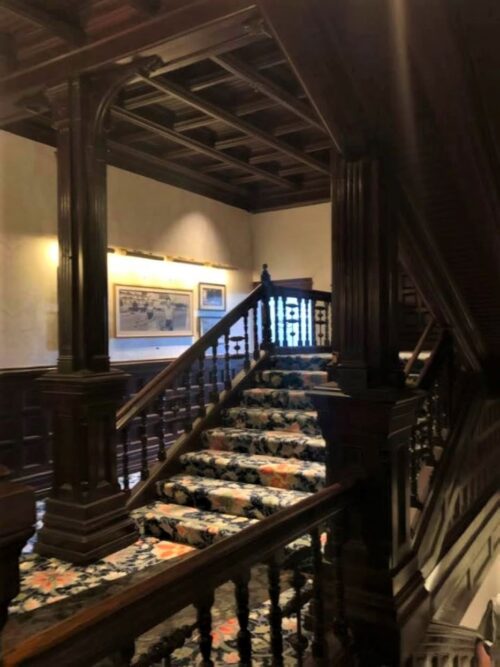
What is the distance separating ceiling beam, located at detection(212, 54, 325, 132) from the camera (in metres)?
3.62

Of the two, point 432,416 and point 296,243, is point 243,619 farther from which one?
point 296,243

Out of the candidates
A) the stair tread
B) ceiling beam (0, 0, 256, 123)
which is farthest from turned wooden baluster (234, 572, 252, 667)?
ceiling beam (0, 0, 256, 123)

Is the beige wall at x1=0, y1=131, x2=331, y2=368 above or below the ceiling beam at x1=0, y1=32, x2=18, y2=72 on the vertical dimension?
below

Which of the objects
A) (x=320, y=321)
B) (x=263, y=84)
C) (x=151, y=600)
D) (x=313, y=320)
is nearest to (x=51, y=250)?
(x=263, y=84)

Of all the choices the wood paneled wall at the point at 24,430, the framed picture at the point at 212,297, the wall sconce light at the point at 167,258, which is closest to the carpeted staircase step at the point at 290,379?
the wood paneled wall at the point at 24,430

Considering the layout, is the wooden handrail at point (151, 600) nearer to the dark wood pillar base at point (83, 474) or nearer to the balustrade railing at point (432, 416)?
the balustrade railing at point (432, 416)

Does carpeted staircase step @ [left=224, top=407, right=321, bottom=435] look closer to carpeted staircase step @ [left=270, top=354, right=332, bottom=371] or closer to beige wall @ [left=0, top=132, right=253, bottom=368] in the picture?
carpeted staircase step @ [left=270, top=354, right=332, bottom=371]

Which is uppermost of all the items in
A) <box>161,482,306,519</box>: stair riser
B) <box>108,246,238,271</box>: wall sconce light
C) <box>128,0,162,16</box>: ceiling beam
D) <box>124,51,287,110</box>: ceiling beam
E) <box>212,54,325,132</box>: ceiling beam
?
<box>124,51,287,110</box>: ceiling beam

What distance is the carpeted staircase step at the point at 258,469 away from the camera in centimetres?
316

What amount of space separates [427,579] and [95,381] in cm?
189

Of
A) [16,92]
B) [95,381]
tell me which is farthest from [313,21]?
[16,92]

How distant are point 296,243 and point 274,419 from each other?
3828 millimetres

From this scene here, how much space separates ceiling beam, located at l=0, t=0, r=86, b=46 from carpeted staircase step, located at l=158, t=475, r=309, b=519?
2.60 m

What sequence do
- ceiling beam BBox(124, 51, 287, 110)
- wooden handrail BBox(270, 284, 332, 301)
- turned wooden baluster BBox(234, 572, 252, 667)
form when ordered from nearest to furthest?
turned wooden baluster BBox(234, 572, 252, 667)
ceiling beam BBox(124, 51, 287, 110)
wooden handrail BBox(270, 284, 332, 301)
